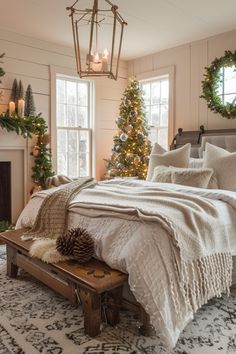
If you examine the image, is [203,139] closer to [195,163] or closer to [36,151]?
[195,163]

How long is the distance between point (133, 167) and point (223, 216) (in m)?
2.97

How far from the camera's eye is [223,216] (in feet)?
8.08

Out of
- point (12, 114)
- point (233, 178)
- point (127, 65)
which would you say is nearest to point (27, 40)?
point (12, 114)

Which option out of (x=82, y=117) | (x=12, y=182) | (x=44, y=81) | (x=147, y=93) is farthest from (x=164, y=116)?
(x=12, y=182)

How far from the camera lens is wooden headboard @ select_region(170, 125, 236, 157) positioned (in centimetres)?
427

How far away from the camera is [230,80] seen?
15.0 ft

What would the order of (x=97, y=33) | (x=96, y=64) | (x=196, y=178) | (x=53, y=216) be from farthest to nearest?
1. (x=97, y=33)
2. (x=196, y=178)
3. (x=53, y=216)
4. (x=96, y=64)

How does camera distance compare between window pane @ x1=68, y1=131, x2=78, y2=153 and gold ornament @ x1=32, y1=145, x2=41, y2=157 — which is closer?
gold ornament @ x1=32, y1=145, x2=41, y2=157

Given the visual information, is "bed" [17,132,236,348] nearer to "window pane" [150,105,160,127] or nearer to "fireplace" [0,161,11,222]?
"fireplace" [0,161,11,222]

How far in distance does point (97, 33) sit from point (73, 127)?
7.07 feet

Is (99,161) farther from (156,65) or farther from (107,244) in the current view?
(107,244)

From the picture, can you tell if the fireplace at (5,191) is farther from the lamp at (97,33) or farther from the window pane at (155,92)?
the window pane at (155,92)

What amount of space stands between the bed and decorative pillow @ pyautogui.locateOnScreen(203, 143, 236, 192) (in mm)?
639

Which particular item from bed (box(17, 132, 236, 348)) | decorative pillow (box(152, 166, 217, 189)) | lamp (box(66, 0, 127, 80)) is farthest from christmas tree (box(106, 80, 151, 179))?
bed (box(17, 132, 236, 348))
